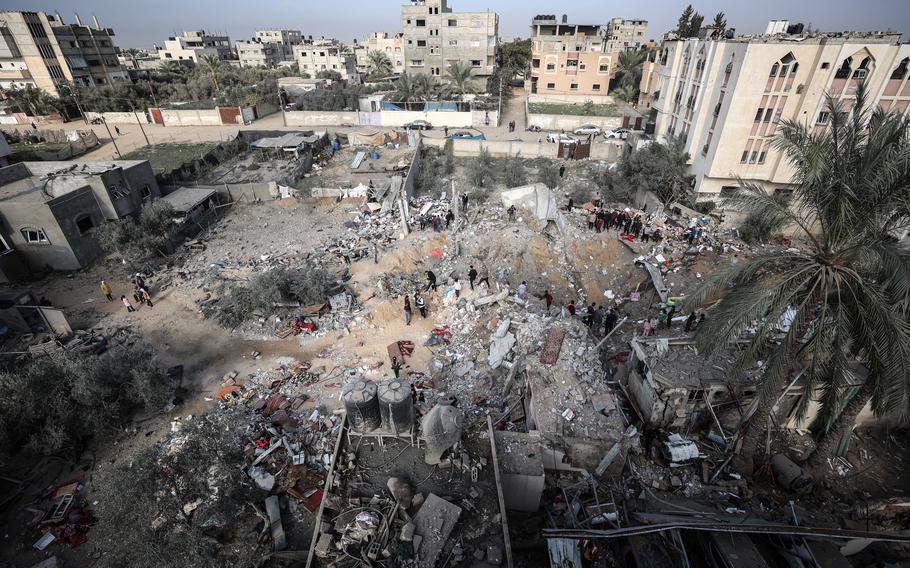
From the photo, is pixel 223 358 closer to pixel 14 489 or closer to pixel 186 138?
pixel 14 489

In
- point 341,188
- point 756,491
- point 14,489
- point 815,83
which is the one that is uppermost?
point 815,83

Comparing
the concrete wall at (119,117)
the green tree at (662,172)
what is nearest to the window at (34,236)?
the green tree at (662,172)

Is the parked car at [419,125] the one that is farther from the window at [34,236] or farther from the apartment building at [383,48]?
the apartment building at [383,48]

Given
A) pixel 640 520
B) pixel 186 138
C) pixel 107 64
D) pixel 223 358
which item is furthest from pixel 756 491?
pixel 107 64

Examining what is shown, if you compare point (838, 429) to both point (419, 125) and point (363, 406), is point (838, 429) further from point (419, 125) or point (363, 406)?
point (419, 125)

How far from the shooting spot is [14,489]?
26.8ft

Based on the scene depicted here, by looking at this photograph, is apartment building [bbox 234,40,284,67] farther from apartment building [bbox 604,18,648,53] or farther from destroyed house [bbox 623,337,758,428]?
destroyed house [bbox 623,337,758,428]

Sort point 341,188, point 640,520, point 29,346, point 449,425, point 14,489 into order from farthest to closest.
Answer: point 341,188
point 29,346
point 14,489
point 640,520
point 449,425

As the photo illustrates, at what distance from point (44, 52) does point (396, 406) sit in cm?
5915

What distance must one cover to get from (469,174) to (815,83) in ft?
53.4

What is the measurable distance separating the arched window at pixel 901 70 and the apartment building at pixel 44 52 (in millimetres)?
64398

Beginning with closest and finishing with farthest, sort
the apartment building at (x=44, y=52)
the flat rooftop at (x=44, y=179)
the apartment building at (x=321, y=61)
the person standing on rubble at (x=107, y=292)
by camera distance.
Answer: the person standing on rubble at (x=107, y=292) < the flat rooftop at (x=44, y=179) < the apartment building at (x=44, y=52) < the apartment building at (x=321, y=61)

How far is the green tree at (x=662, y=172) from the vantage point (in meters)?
21.1

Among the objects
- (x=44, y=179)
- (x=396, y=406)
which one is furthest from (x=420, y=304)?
(x=44, y=179)
